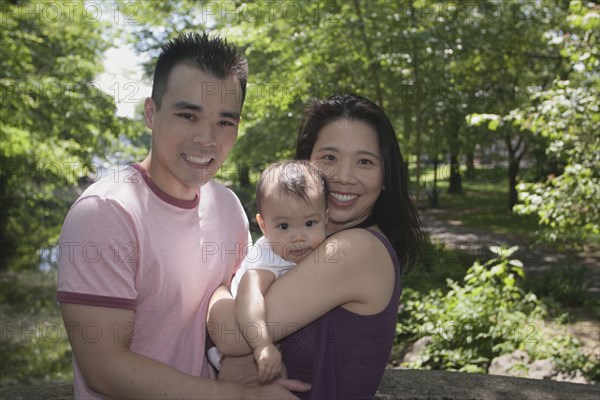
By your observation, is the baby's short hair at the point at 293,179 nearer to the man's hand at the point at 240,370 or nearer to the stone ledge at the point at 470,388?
the man's hand at the point at 240,370

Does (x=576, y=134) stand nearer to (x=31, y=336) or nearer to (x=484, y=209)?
(x=31, y=336)

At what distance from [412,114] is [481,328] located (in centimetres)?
377

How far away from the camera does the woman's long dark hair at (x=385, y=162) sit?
226cm

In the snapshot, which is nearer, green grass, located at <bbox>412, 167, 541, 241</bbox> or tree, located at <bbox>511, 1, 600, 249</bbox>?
tree, located at <bbox>511, 1, 600, 249</bbox>

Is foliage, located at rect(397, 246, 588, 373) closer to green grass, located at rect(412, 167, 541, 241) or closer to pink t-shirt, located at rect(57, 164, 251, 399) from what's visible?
pink t-shirt, located at rect(57, 164, 251, 399)

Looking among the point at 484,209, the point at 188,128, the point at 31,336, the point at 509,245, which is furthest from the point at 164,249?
the point at 484,209

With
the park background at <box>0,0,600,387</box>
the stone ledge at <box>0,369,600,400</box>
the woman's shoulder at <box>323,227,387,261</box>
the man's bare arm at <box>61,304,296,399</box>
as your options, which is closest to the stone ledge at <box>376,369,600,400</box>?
the stone ledge at <box>0,369,600,400</box>

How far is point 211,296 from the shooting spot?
83.2 inches

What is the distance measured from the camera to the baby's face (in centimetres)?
207

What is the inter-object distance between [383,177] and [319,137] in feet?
0.95

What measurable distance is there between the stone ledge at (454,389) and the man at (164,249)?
1112 millimetres

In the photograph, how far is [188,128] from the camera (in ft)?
6.66

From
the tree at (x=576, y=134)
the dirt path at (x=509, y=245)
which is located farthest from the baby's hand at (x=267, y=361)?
the dirt path at (x=509, y=245)

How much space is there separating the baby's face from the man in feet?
0.71
